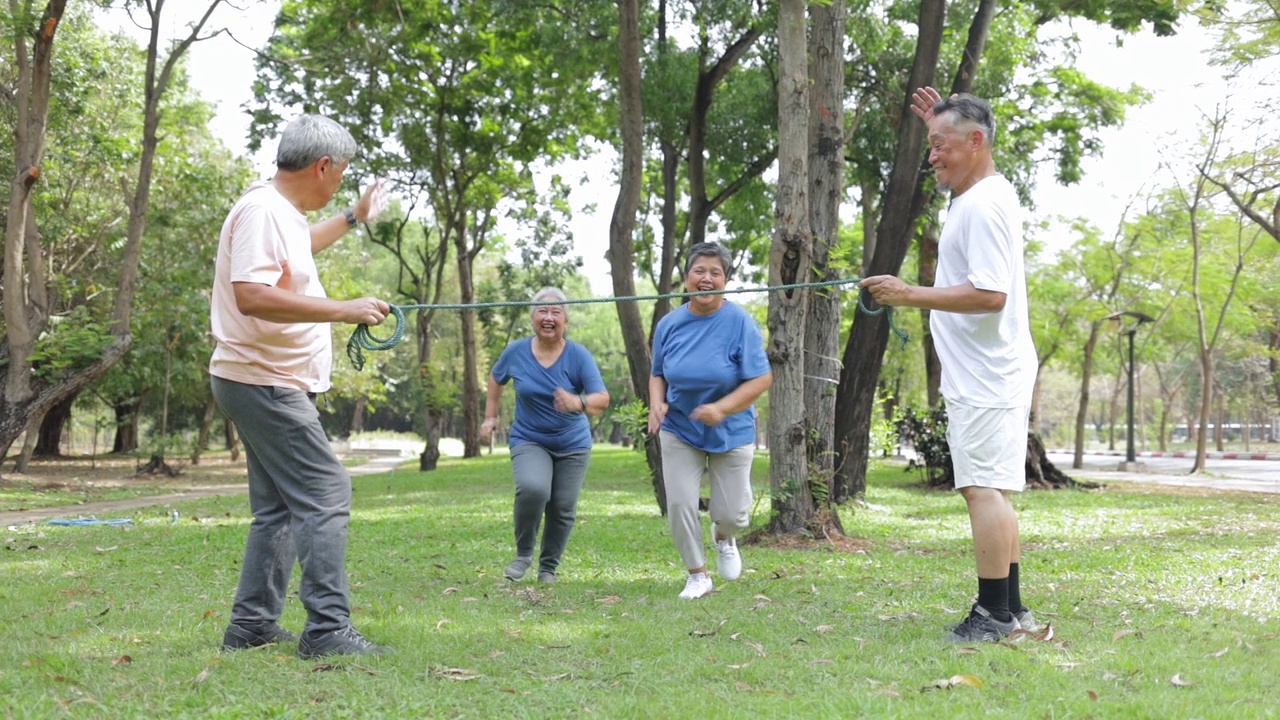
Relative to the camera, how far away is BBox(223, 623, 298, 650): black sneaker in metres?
4.69

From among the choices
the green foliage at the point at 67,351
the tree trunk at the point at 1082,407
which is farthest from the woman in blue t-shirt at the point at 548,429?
the tree trunk at the point at 1082,407

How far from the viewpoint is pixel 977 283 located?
473 cm

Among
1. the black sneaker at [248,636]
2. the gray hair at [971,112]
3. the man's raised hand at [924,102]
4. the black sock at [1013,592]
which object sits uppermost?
the man's raised hand at [924,102]

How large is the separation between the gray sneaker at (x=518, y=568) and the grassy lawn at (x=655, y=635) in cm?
9

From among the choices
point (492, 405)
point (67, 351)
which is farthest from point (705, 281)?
point (67, 351)

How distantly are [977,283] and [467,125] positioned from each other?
879 inches

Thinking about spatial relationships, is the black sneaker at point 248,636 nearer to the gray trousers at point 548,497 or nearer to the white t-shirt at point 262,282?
the white t-shirt at point 262,282

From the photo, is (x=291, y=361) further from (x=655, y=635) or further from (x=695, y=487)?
(x=695, y=487)

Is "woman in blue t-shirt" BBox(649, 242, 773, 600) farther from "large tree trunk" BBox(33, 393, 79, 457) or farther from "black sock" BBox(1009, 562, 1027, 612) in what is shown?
"large tree trunk" BBox(33, 393, 79, 457)

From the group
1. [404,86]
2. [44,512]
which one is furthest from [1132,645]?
[404,86]

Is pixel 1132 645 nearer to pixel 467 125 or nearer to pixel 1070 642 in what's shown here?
pixel 1070 642

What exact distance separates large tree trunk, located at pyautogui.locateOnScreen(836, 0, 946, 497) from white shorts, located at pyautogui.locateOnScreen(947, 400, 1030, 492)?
21.9 ft

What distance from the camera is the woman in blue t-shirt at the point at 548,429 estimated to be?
23.6ft

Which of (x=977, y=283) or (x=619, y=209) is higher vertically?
(x=619, y=209)
